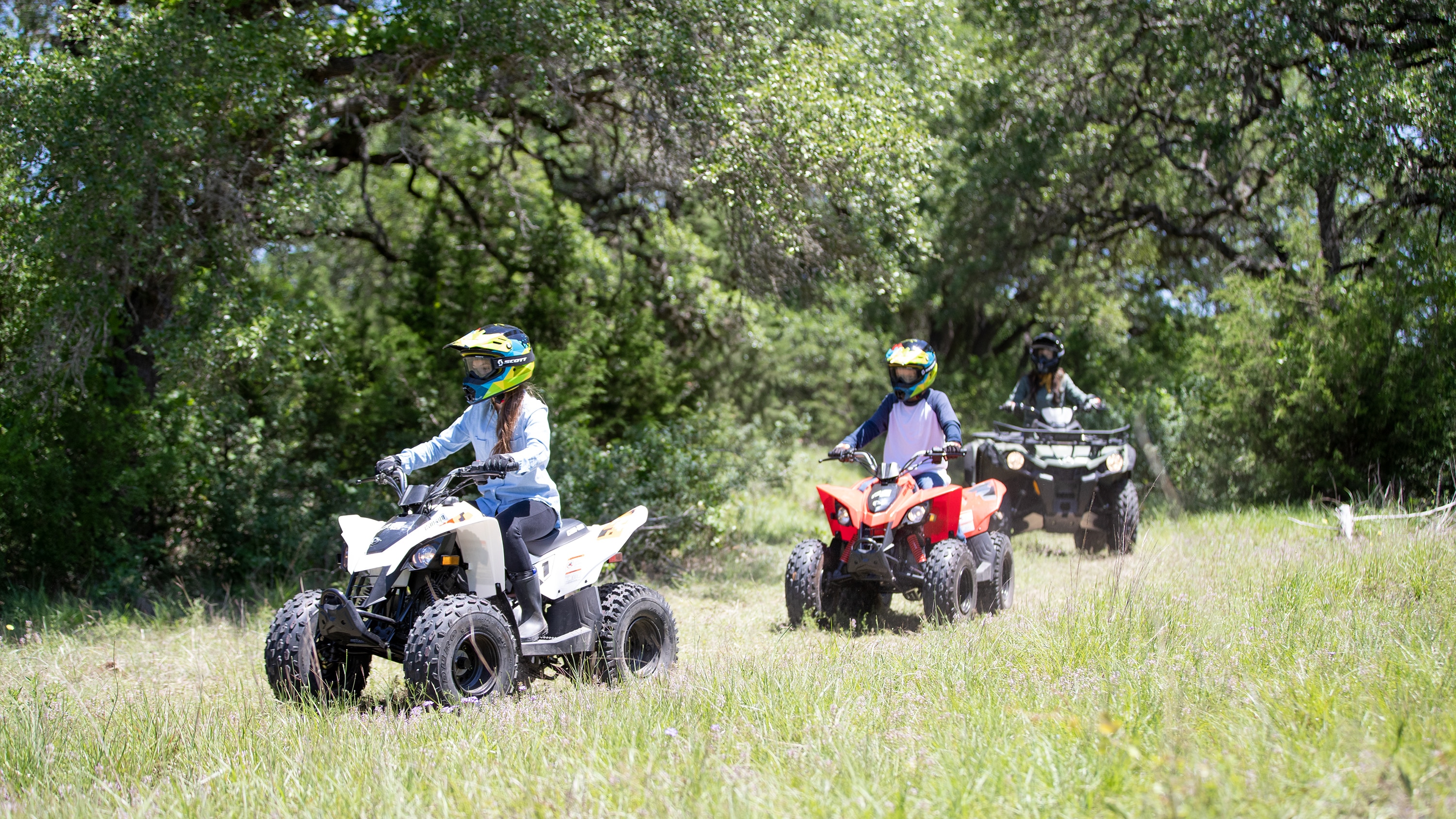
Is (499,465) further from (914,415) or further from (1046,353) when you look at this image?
(1046,353)

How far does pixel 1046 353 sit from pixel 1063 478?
1.17 m

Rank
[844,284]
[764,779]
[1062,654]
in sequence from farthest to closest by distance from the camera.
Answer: [844,284] < [1062,654] < [764,779]

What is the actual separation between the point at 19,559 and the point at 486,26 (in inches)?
228

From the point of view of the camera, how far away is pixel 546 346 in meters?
12.1

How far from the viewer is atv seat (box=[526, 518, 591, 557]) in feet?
17.0

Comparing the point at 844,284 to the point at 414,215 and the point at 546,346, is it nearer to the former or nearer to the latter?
the point at 546,346

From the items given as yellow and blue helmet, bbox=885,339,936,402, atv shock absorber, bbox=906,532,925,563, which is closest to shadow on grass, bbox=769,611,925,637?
atv shock absorber, bbox=906,532,925,563

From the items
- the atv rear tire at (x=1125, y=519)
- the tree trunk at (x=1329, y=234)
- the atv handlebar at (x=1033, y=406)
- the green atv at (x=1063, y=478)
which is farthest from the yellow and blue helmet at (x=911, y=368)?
the tree trunk at (x=1329, y=234)

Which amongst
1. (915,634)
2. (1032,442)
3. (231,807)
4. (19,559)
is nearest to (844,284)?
(1032,442)

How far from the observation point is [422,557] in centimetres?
466

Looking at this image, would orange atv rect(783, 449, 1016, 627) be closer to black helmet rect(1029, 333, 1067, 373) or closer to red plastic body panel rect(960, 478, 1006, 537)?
red plastic body panel rect(960, 478, 1006, 537)

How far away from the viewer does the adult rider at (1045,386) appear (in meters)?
9.65

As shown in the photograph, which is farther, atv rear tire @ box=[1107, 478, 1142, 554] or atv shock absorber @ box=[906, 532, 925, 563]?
atv rear tire @ box=[1107, 478, 1142, 554]

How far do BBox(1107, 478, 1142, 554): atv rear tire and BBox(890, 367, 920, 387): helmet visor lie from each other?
3.18 metres
